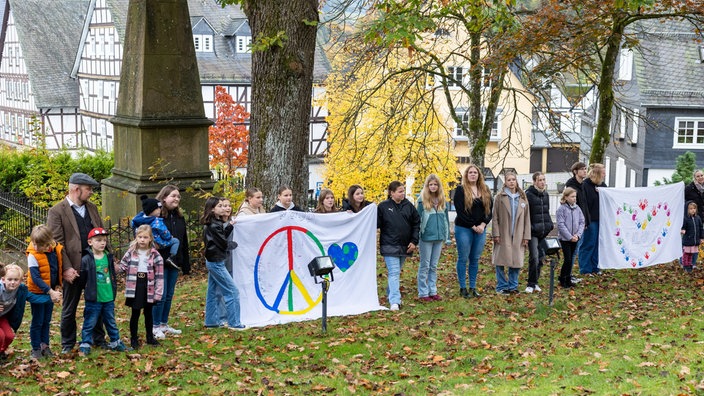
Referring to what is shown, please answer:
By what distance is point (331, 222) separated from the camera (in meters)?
12.3

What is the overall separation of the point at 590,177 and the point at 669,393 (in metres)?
7.35

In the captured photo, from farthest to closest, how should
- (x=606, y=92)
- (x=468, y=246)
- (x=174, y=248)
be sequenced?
(x=606, y=92), (x=468, y=246), (x=174, y=248)

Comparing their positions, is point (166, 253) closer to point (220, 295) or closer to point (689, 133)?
point (220, 295)

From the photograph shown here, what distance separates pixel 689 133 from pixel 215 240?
131 feet

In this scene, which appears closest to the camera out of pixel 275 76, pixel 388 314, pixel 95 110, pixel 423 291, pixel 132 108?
pixel 388 314

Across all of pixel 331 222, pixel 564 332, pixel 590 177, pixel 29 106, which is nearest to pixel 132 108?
pixel 331 222

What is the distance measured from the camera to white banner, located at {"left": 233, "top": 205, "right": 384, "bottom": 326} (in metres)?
11.7

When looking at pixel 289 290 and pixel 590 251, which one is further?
pixel 590 251

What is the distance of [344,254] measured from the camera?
12492mm

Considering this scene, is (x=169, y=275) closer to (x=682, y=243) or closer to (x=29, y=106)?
(x=682, y=243)

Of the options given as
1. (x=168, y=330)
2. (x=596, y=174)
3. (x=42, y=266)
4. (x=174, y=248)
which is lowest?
(x=168, y=330)

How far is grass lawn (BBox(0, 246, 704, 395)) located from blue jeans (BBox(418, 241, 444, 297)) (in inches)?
10.2

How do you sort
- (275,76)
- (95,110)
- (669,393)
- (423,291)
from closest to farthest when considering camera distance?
1. (669,393)
2. (423,291)
3. (275,76)
4. (95,110)

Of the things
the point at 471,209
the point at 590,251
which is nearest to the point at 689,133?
the point at 590,251
